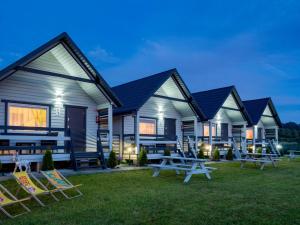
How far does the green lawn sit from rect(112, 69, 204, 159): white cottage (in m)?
6.70

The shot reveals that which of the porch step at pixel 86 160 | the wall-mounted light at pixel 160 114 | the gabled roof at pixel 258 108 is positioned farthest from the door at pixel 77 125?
the gabled roof at pixel 258 108

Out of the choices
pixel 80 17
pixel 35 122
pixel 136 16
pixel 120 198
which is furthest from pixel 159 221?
pixel 80 17

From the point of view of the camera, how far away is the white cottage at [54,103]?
10914 mm

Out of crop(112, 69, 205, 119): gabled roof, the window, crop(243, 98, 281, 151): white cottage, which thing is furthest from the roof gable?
crop(243, 98, 281, 151): white cottage

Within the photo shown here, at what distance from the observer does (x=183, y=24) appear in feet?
395

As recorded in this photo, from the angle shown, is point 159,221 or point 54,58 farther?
point 54,58

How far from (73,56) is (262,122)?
21128 mm

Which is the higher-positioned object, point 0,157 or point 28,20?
point 28,20

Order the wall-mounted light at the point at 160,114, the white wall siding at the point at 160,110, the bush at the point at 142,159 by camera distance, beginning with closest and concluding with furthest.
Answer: the bush at the point at 142,159 → the white wall siding at the point at 160,110 → the wall-mounted light at the point at 160,114

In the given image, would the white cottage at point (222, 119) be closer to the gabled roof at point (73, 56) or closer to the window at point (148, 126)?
the window at point (148, 126)

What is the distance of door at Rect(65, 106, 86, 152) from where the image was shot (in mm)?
13406

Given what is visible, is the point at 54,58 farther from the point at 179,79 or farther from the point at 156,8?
the point at 156,8

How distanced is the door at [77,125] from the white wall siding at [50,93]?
20 cm

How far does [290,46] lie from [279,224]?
373 feet
